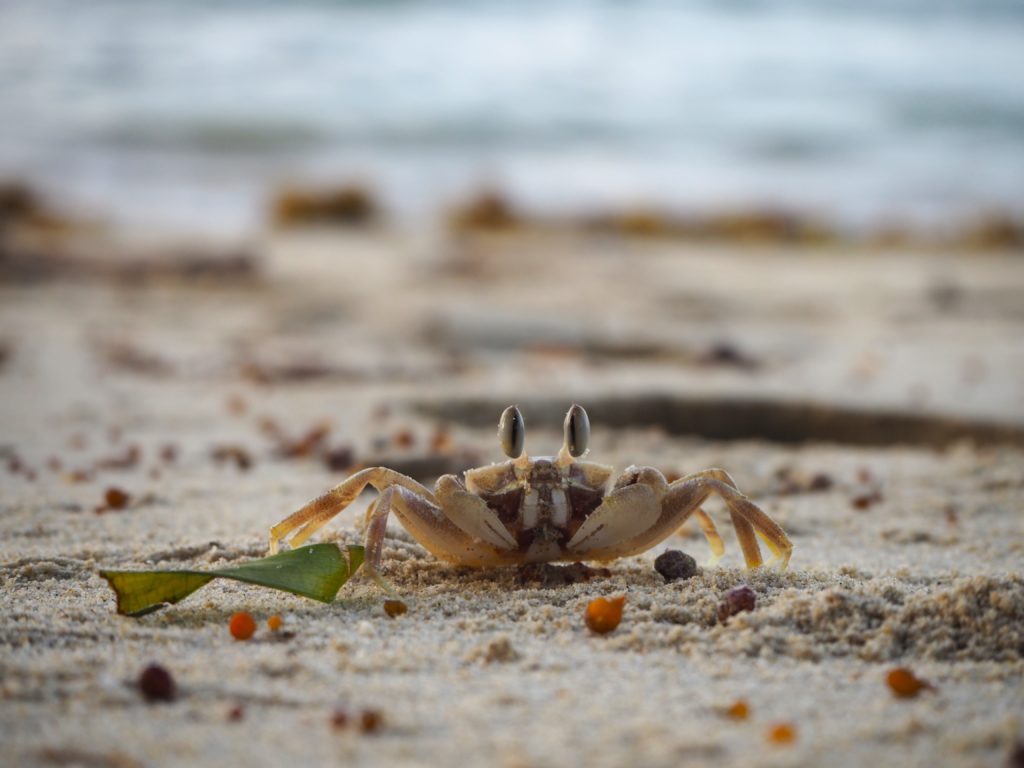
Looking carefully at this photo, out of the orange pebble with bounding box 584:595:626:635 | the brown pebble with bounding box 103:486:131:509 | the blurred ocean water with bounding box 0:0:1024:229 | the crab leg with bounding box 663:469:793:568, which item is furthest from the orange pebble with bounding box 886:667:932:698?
the blurred ocean water with bounding box 0:0:1024:229

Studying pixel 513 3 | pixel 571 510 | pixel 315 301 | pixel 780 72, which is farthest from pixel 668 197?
pixel 513 3

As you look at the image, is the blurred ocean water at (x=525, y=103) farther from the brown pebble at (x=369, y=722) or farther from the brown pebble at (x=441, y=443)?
the brown pebble at (x=369, y=722)

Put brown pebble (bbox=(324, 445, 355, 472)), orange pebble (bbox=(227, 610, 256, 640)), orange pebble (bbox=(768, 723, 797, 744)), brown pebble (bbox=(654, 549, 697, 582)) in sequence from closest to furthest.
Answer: orange pebble (bbox=(768, 723, 797, 744)), orange pebble (bbox=(227, 610, 256, 640)), brown pebble (bbox=(654, 549, 697, 582)), brown pebble (bbox=(324, 445, 355, 472))

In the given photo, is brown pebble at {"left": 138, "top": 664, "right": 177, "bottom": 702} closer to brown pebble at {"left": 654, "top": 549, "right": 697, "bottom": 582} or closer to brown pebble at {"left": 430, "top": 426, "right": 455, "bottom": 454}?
brown pebble at {"left": 654, "top": 549, "right": 697, "bottom": 582}

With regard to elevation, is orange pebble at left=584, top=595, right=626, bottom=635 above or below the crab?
below

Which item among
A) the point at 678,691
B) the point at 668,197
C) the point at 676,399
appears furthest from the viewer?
the point at 668,197

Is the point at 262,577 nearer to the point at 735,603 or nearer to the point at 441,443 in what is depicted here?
the point at 735,603

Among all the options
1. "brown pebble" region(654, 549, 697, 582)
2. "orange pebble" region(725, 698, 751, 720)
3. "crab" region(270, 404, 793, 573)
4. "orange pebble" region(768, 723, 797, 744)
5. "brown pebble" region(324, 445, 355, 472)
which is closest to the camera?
"orange pebble" region(768, 723, 797, 744)

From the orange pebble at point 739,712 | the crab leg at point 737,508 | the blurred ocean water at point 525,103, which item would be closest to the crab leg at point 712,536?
the crab leg at point 737,508

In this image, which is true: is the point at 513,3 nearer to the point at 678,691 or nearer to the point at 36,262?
the point at 36,262
